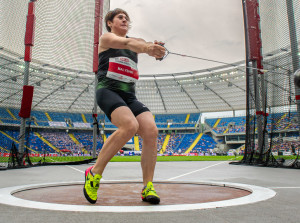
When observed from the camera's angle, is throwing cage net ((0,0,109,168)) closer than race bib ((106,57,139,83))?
No

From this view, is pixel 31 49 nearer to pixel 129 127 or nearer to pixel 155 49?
pixel 129 127

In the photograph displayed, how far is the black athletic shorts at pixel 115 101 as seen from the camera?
8.64 ft

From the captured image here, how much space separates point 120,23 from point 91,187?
1768 millimetres

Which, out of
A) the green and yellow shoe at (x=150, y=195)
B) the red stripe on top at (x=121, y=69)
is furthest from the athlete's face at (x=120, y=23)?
the green and yellow shoe at (x=150, y=195)

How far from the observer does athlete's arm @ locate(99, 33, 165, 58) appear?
225cm

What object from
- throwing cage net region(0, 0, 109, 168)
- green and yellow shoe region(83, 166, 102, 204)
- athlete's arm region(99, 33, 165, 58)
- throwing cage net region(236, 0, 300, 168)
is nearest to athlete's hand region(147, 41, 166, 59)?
athlete's arm region(99, 33, 165, 58)

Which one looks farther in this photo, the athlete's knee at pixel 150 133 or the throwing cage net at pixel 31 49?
the throwing cage net at pixel 31 49

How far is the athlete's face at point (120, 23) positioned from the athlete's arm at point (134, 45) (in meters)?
0.29

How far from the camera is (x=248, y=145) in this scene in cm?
1104

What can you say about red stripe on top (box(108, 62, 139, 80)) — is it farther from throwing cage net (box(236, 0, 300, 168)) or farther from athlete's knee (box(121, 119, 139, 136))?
throwing cage net (box(236, 0, 300, 168))

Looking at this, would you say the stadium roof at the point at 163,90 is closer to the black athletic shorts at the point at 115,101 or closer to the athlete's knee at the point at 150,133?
the black athletic shorts at the point at 115,101

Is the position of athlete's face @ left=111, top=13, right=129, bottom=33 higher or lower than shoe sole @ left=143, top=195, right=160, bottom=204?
higher

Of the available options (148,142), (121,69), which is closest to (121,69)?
(121,69)

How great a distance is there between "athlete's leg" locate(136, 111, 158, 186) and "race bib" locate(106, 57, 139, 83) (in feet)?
1.41
